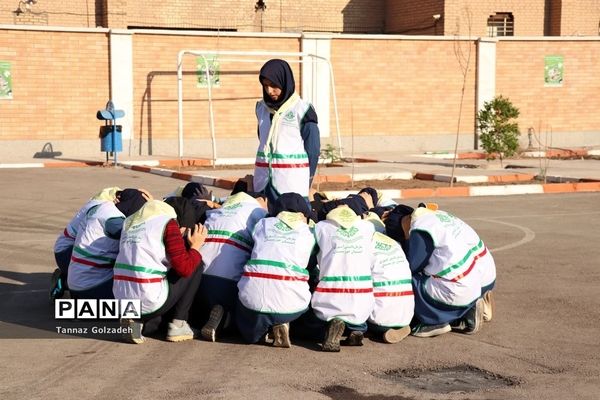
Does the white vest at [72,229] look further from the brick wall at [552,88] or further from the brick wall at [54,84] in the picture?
the brick wall at [552,88]

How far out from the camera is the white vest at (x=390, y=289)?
7090mm

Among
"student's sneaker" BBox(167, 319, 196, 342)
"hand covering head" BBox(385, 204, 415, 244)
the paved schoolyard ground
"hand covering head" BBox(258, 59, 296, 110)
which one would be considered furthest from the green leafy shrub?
"student's sneaker" BBox(167, 319, 196, 342)

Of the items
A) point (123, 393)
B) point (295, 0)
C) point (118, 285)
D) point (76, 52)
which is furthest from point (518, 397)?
point (295, 0)

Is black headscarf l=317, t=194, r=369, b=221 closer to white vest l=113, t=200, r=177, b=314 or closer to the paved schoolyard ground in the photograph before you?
the paved schoolyard ground

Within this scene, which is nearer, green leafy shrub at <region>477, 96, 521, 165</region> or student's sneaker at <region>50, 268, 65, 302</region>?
student's sneaker at <region>50, 268, 65, 302</region>

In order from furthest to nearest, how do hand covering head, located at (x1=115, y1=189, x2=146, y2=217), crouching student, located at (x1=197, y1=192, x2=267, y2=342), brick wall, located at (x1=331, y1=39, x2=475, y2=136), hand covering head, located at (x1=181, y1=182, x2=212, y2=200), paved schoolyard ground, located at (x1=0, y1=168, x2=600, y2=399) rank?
brick wall, located at (x1=331, y1=39, x2=475, y2=136) < hand covering head, located at (x1=181, y1=182, x2=212, y2=200) < hand covering head, located at (x1=115, y1=189, x2=146, y2=217) < crouching student, located at (x1=197, y1=192, x2=267, y2=342) < paved schoolyard ground, located at (x1=0, y1=168, x2=600, y2=399)

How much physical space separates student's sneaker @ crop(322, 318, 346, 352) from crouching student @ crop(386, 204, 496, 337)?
75 cm

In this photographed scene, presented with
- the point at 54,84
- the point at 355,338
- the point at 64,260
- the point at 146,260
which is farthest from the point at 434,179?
the point at 146,260

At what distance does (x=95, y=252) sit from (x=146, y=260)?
819mm

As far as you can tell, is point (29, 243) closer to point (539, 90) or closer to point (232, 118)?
point (232, 118)

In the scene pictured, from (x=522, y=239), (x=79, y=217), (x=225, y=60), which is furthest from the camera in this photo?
(x=225, y=60)

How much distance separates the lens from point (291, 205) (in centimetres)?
734

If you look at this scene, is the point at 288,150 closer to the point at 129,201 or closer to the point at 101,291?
the point at 129,201

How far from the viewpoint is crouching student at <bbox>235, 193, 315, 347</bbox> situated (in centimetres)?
690
